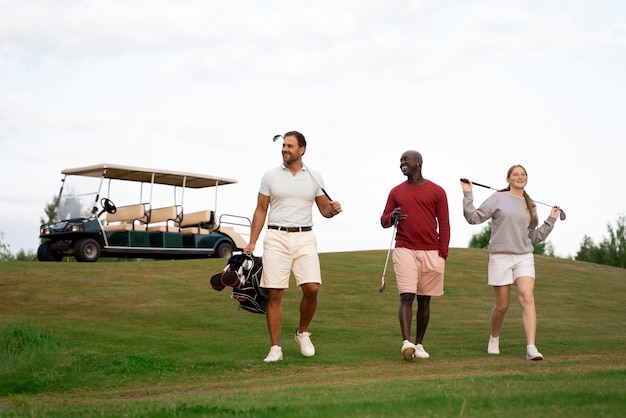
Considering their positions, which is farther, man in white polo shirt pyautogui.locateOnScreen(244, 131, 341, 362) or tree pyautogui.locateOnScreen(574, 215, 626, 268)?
tree pyautogui.locateOnScreen(574, 215, 626, 268)

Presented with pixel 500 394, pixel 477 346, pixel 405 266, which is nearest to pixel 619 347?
pixel 477 346

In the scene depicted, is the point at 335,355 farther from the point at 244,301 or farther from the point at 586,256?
the point at 586,256

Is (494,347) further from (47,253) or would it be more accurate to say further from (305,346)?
(47,253)

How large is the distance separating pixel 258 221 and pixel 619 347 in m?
5.63

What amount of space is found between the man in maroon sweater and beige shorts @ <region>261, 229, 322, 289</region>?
36.4 inches

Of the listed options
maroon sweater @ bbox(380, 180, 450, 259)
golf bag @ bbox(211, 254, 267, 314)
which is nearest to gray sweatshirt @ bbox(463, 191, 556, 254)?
maroon sweater @ bbox(380, 180, 450, 259)

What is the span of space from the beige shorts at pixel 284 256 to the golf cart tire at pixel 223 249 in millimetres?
16256

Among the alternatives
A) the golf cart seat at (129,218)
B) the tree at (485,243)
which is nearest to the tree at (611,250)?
the tree at (485,243)

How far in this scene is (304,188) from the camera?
393 inches

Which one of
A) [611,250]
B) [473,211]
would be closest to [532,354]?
[473,211]

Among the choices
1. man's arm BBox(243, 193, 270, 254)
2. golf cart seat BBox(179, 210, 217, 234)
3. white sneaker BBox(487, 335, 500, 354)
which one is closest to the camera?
man's arm BBox(243, 193, 270, 254)

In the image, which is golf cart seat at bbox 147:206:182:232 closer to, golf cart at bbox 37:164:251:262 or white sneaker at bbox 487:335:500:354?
golf cart at bbox 37:164:251:262

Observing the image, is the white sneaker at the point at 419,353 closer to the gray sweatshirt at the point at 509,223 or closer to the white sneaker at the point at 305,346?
the white sneaker at the point at 305,346

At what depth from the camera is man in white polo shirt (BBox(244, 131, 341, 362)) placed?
392 inches
